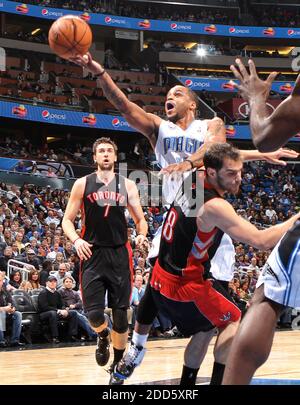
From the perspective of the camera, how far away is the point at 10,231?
13.9 meters

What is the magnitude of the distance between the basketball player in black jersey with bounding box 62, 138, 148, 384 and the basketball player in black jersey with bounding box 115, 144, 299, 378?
4.91ft

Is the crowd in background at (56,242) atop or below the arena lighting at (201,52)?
below

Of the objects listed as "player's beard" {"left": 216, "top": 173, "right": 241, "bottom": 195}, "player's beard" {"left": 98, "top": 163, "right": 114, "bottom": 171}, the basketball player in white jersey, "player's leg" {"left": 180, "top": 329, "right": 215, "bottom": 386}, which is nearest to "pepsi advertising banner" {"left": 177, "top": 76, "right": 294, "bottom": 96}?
"player's beard" {"left": 98, "top": 163, "right": 114, "bottom": 171}

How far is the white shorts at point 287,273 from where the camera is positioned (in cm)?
309

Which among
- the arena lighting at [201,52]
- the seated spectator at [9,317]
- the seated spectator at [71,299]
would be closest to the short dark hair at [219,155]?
the seated spectator at [9,317]

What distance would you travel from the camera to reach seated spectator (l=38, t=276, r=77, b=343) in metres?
10.8

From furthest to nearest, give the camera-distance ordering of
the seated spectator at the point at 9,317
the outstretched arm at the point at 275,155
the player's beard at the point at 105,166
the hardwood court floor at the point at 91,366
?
the seated spectator at the point at 9,317, the hardwood court floor at the point at 91,366, the player's beard at the point at 105,166, the outstretched arm at the point at 275,155

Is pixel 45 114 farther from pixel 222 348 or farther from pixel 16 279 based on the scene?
pixel 222 348

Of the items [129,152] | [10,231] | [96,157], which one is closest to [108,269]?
[96,157]

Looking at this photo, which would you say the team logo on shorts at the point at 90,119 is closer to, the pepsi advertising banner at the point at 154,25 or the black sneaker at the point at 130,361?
the pepsi advertising banner at the point at 154,25

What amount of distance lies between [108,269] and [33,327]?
5.26 m

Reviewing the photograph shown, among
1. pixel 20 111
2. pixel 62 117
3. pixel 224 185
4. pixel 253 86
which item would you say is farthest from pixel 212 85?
pixel 253 86

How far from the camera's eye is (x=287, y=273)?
310cm

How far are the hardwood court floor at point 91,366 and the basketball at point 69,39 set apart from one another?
294 centimetres
